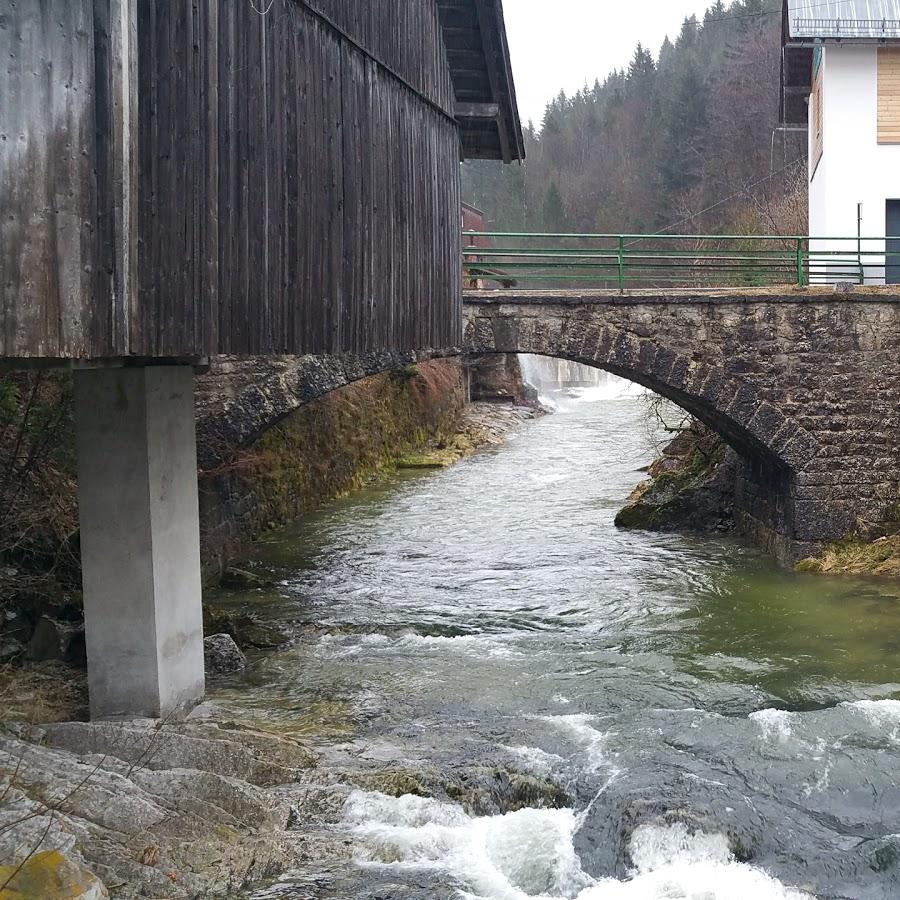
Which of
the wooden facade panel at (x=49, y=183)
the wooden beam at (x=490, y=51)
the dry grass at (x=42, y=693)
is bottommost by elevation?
the dry grass at (x=42, y=693)

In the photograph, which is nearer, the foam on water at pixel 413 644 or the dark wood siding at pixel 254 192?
the dark wood siding at pixel 254 192

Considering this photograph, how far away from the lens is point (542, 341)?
13.5 metres

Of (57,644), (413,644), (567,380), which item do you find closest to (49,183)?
(57,644)

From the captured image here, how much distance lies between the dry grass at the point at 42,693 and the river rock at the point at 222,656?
1342 millimetres

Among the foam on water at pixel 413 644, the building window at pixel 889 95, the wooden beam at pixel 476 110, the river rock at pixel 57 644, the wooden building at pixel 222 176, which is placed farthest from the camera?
the building window at pixel 889 95

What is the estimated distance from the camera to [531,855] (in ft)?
20.9

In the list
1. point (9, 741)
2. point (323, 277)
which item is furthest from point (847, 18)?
point (9, 741)

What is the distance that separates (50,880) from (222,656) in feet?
16.8

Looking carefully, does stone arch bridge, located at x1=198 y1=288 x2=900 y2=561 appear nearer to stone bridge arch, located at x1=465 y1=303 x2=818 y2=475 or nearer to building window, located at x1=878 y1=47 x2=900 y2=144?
stone bridge arch, located at x1=465 y1=303 x2=818 y2=475

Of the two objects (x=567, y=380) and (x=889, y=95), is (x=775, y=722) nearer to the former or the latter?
(x=889, y=95)

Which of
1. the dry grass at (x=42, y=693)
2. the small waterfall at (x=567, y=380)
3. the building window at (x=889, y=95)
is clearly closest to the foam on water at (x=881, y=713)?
the dry grass at (x=42, y=693)

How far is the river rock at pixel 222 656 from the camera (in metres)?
9.49

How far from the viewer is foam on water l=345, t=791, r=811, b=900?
6.05 meters

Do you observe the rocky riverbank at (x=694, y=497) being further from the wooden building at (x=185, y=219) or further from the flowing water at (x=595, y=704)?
the wooden building at (x=185, y=219)
